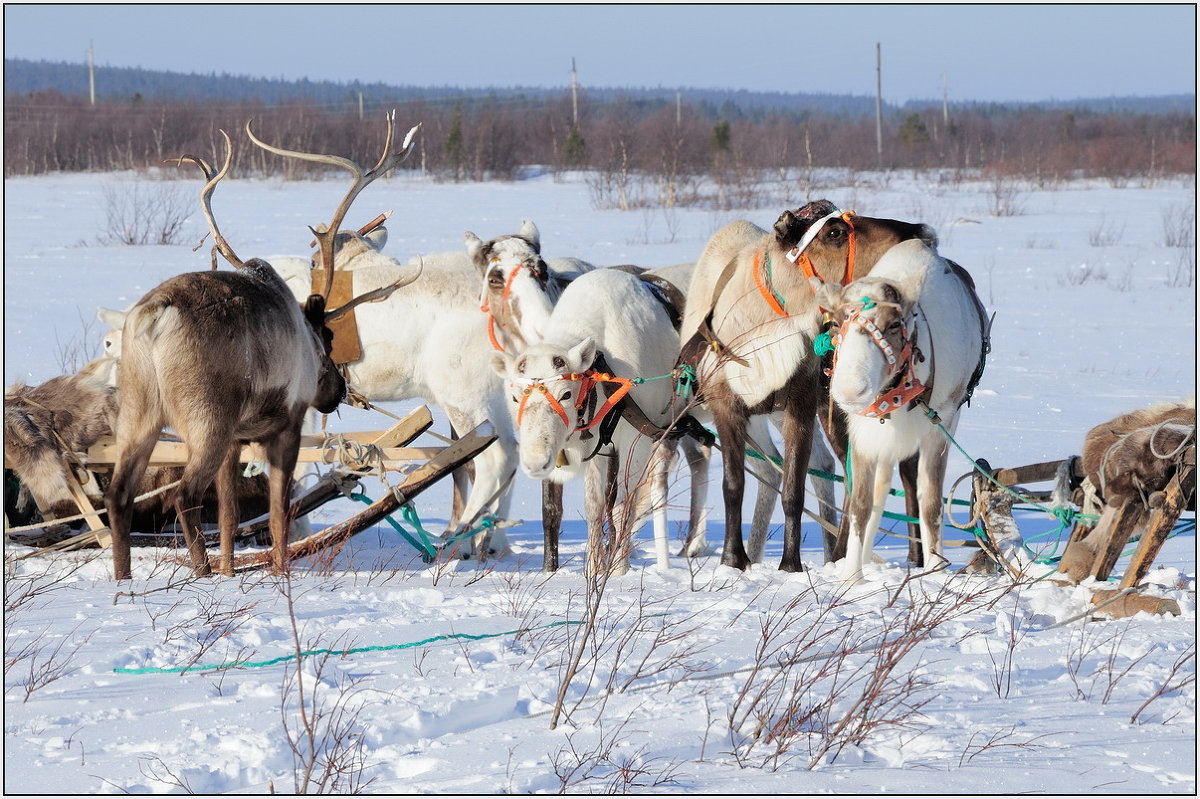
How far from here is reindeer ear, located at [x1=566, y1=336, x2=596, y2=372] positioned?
6191mm

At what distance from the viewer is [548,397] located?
6191mm

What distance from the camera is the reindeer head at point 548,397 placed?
616cm

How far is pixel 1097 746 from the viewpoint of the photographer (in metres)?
3.60

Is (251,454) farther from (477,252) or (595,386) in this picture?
(595,386)

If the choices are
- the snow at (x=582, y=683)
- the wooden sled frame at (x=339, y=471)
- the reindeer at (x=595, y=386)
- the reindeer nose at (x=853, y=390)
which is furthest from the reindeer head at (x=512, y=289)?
the reindeer nose at (x=853, y=390)

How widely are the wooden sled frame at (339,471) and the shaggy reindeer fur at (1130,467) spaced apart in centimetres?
307

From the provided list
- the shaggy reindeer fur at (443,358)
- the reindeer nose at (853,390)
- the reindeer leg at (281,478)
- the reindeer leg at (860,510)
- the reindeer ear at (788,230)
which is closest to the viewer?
the reindeer nose at (853,390)

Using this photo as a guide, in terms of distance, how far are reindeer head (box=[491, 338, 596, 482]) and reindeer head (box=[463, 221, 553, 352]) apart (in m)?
0.98

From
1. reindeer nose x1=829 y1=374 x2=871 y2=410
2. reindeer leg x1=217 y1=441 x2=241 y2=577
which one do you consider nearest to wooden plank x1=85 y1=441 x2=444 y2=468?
reindeer leg x1=217 y1=441 x2=241 y2=577

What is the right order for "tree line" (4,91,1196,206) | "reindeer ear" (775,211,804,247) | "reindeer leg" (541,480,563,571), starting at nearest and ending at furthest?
"reindeer ear" (775,211,804,247), "reindeer leg" (541,480,563,571), "tree line" (4,91,1196,206)

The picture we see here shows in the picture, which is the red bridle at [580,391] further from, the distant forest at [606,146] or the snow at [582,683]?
the distant forest at [606,146]

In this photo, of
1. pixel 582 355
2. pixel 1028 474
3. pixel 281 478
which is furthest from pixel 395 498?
pixel 1028 474

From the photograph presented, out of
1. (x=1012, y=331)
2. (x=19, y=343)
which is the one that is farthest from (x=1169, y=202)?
(x=19, y=343)

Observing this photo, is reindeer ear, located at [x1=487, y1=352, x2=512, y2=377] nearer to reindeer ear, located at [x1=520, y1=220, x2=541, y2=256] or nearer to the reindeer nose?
reindeer ear, located at [x1=520, y1=220, x2=541, y2=256]
